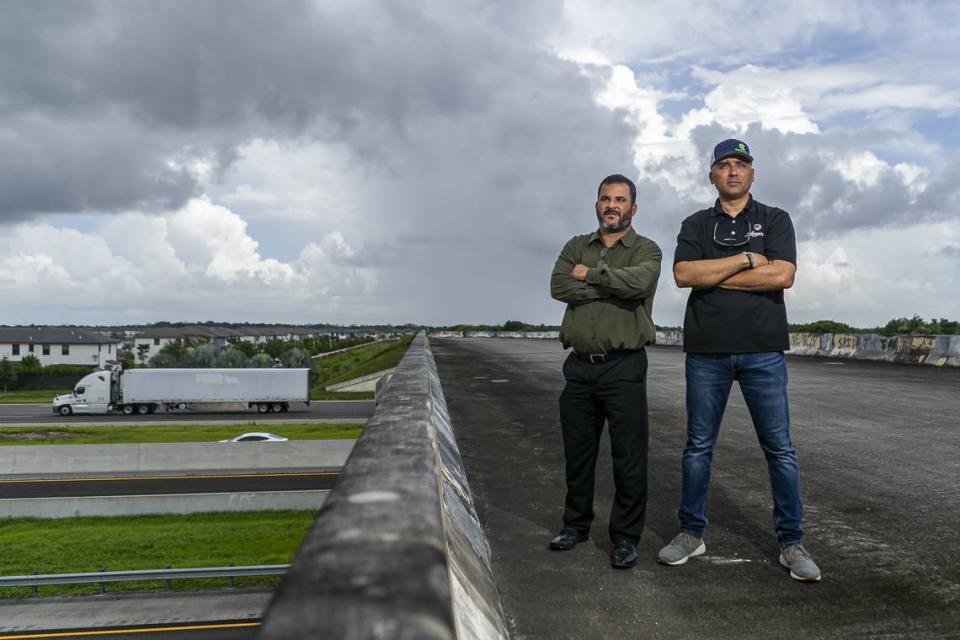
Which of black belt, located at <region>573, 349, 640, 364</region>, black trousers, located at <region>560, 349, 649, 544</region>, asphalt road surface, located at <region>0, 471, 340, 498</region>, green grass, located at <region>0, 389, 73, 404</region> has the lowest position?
green grass, located at <region>0, 389, 73, 404</region>

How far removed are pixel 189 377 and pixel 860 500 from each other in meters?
48.3

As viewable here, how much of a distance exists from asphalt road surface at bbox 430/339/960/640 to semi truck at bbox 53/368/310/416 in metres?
Answer: 40.6

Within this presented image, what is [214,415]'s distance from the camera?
4816 cm

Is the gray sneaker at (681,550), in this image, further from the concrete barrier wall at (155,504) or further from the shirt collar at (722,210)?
the concrete barrier wall at (155,504)

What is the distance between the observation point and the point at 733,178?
4.02m

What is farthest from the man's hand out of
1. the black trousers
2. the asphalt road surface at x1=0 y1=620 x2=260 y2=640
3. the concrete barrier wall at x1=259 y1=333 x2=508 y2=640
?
the asphalt road surface at x1=0 y1=620 x2=260 y2=640

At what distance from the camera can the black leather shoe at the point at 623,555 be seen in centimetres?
365

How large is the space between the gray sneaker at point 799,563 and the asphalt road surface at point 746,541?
50 mm

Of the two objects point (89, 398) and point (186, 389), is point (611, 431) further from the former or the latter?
point (89, 398)

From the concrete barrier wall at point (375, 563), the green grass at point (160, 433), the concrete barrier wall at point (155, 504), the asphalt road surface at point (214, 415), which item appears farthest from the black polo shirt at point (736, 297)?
the asphalt road surface at point (214, 415)

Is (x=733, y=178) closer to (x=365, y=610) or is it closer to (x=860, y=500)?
(x=860, y=500)

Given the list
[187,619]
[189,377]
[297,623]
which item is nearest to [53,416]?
[189,377]

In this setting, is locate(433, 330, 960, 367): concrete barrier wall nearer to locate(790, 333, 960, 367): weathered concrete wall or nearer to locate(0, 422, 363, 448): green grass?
locate(790, 333, 960, 367): weathered concrete wall

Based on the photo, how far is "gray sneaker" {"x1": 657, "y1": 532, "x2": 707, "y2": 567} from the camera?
369 centimetres
